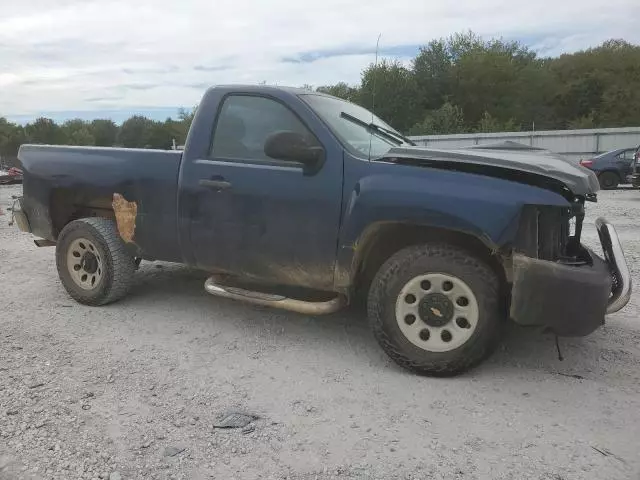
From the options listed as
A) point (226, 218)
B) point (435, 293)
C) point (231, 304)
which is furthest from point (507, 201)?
point (231, 304)

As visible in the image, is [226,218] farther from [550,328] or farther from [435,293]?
[550,328]

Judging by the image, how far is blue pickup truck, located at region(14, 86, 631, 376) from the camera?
360 cm

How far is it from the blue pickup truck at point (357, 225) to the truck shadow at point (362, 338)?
0.82 ft

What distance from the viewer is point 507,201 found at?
357cm

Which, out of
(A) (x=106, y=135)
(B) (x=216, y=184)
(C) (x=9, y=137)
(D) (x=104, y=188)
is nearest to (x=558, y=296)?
(B) (x=216, y=184)

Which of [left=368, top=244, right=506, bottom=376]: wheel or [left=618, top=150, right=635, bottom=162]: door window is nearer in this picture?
[left=368, top=244, right=506, bottom=376]: wheel

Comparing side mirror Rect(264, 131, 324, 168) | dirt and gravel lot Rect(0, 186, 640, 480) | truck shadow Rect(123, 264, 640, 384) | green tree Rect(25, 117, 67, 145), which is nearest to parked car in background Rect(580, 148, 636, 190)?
dirt and gravel lot Rect(0, 186, 640, 480)

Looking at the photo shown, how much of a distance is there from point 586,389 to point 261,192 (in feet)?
8.34

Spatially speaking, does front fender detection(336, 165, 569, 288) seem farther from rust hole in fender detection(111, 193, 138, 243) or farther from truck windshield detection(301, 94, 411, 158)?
rust hole in fender detection(111, 193, 138, 243)

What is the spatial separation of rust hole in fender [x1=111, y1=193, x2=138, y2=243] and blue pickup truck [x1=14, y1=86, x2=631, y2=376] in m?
0.01

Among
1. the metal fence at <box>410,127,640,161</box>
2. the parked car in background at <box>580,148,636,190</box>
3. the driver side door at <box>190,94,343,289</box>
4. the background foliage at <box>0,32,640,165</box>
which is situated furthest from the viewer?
the background foliage at <box>0,32,640,165</box>

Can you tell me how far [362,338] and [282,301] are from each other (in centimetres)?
74

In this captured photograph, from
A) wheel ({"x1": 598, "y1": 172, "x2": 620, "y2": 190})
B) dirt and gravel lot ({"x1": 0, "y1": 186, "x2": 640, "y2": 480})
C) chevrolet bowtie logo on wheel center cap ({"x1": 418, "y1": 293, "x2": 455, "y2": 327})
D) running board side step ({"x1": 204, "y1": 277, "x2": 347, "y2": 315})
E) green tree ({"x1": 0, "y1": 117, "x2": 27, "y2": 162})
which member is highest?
green tree ({"x1": 0, "y1": 117, "x2": 27, "y2": 162})

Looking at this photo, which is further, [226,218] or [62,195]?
[62,195]
